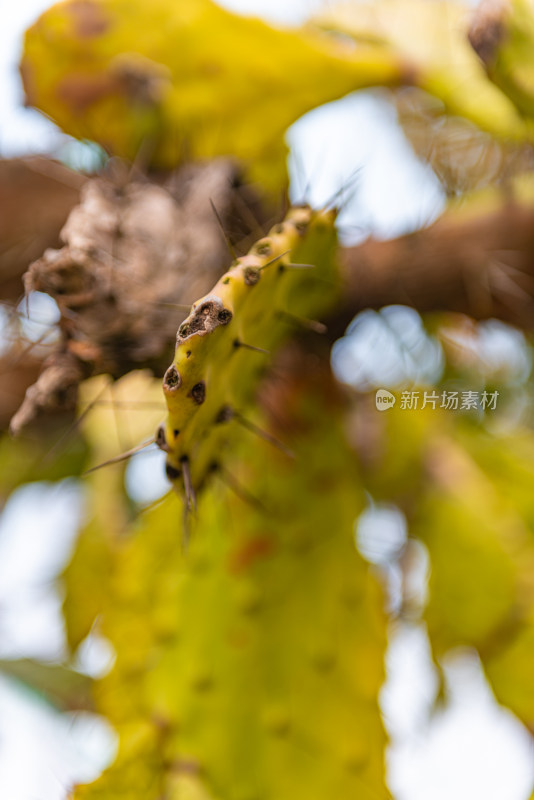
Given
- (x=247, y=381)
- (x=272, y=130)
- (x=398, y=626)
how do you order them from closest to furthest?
(x=247, y=381)
(x=272, y=130)
(x=398, y=626)

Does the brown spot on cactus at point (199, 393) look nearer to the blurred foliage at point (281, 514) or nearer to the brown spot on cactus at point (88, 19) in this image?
the blurred foliage at point (281, 514)

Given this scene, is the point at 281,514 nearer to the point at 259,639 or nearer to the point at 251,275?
the point at 259,639

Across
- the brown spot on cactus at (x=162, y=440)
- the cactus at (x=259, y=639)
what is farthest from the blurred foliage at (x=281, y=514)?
the brown spot on cactus at (x=162, y=440)

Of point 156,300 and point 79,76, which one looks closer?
point 156,300

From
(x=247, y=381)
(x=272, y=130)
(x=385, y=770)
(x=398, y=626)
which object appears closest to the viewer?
(x=247, y=381)

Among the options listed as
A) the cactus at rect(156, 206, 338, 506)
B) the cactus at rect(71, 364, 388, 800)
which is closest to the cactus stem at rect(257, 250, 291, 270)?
the cactus at rect(156, 206, 338, 506)

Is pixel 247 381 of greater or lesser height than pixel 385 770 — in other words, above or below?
above

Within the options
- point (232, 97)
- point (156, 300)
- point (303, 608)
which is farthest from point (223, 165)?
point (303, 608)

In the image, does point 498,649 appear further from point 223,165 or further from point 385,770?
point 223,165
